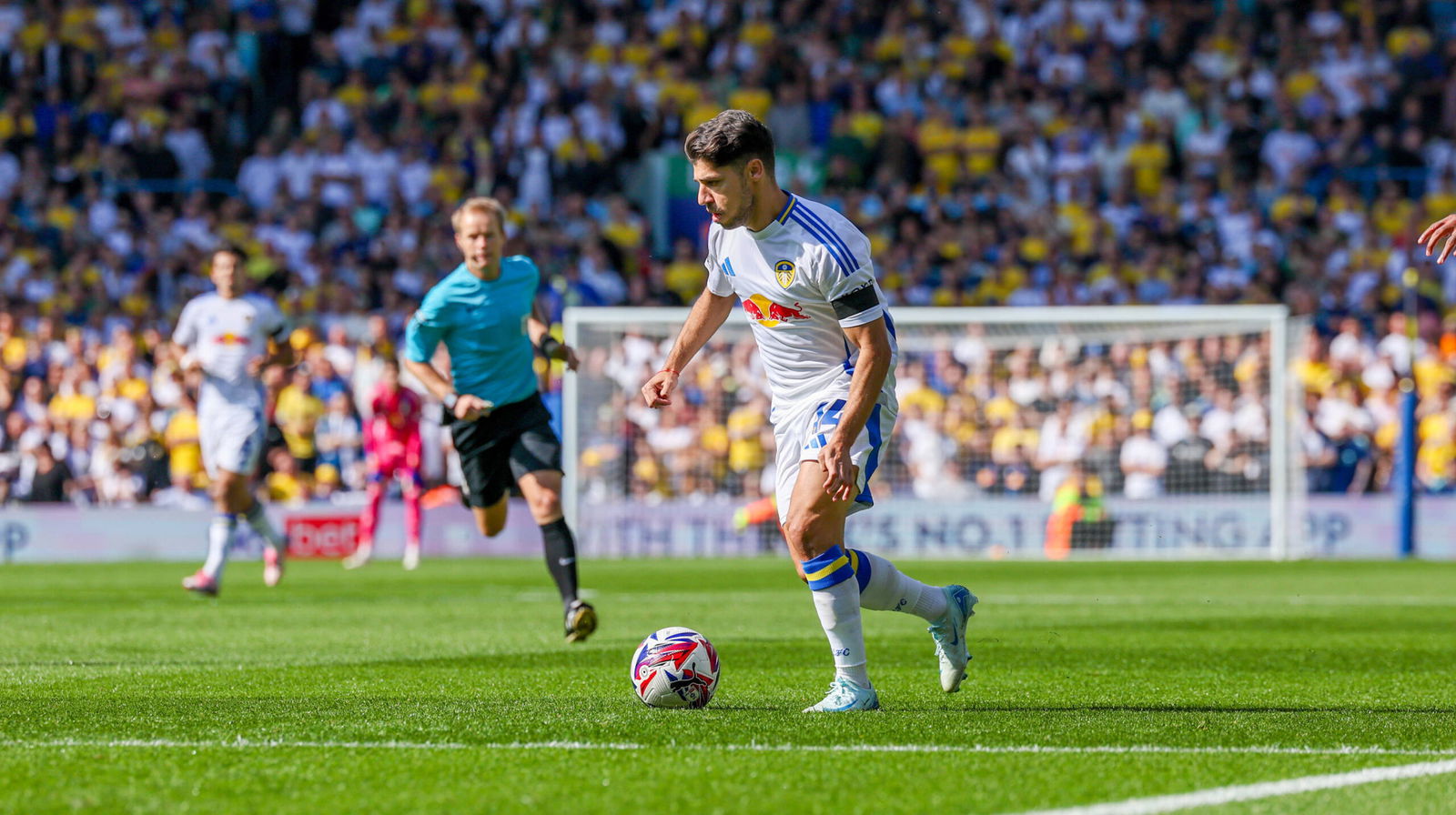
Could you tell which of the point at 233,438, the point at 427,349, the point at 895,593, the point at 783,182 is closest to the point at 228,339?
the point at 233,438

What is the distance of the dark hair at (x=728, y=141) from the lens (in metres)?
6.27

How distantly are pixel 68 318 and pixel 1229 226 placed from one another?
48.5ft

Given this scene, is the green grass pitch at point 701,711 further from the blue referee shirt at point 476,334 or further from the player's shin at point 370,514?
the player's shin at point 370,514

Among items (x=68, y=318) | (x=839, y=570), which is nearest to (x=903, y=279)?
(x=68, y=318)

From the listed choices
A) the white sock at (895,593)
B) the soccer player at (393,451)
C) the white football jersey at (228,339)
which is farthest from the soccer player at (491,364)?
the soccer player at (393,451)

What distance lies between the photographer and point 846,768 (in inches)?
194

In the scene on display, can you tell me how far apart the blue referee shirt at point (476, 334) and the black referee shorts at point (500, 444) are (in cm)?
11

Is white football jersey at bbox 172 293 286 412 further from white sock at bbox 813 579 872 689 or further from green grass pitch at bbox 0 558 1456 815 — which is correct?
white sock at bbox 813 579 872 689

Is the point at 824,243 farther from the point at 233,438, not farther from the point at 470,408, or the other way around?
the point at 233,438

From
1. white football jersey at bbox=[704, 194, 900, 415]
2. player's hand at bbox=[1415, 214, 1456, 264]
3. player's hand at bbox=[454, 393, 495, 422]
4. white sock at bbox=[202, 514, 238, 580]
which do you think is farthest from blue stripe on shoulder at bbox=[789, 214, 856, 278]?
white sock at bbox=[202, 514, 238, 580]

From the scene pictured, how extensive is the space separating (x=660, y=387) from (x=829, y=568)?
2.89 ft

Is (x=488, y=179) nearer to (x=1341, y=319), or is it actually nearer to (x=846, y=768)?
(x=1341, y=319)

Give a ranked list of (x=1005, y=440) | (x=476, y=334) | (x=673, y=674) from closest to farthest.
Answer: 1. (x=673, y=674)
2. (x=476, y=334)
3. (x=1005, y=440)

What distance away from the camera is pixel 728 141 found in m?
6.28
